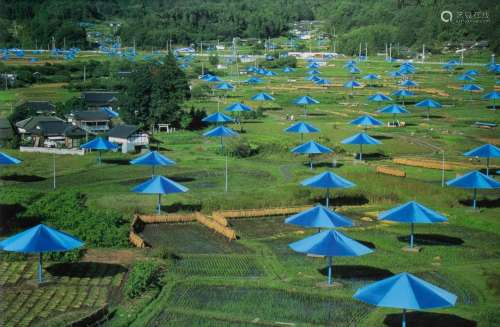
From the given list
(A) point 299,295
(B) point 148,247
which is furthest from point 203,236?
(A) point 299,295

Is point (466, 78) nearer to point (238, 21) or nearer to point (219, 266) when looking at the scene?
point (219, 266)

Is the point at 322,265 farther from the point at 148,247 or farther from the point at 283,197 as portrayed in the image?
the point at 283,197

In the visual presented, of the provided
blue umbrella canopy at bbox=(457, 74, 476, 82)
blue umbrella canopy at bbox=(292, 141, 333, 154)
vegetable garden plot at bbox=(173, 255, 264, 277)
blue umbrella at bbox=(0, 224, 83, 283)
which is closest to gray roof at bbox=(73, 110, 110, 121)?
blue umbrella canopy at bbox=(292, 141, 333, 154)

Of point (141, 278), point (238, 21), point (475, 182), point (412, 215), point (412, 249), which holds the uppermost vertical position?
point (238, 21)

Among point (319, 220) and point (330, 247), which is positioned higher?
point (330, 247)

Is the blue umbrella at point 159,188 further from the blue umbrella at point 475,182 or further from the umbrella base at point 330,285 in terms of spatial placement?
the blue umbrella at point 475,182

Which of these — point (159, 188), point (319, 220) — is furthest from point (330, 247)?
point (159, 188)
